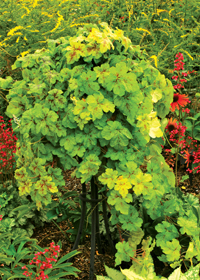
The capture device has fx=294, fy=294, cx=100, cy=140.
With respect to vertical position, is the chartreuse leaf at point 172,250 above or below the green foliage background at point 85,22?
below

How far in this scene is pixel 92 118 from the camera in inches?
58.4

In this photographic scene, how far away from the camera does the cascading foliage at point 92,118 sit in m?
1.50

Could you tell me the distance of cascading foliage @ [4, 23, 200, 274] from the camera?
4.92 ft

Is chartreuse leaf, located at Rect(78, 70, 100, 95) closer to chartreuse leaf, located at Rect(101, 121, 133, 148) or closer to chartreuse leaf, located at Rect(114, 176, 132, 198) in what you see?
chartreuse leaf, located at Rect(101, 121, 133, 148)

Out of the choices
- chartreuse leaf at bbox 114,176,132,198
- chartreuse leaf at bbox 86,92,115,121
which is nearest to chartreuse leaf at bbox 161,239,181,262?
chartreuse leaf at bbox 114,176,132,198

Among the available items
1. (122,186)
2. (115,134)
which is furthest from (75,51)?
(122,186)

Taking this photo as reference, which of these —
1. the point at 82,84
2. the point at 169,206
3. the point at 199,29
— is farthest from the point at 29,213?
the point at 199,29

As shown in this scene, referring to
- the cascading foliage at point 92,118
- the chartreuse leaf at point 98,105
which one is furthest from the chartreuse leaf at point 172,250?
the chartreuse leaf at point 98,105

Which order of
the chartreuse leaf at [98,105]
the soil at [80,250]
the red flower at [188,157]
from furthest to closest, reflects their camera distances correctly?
the red flower at [188,157]
the soil at [80,250]
the chartreuse leaf at [98,105]

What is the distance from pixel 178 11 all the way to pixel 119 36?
2.54m

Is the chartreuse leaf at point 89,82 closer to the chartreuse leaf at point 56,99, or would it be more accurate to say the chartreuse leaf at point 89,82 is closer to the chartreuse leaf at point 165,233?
the chartreuse leaf at point 56,99

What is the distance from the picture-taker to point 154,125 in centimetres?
164

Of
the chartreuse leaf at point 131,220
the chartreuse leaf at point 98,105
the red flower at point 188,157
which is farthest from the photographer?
the red flower at point 188,157

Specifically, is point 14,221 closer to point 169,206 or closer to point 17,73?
point 169,206
